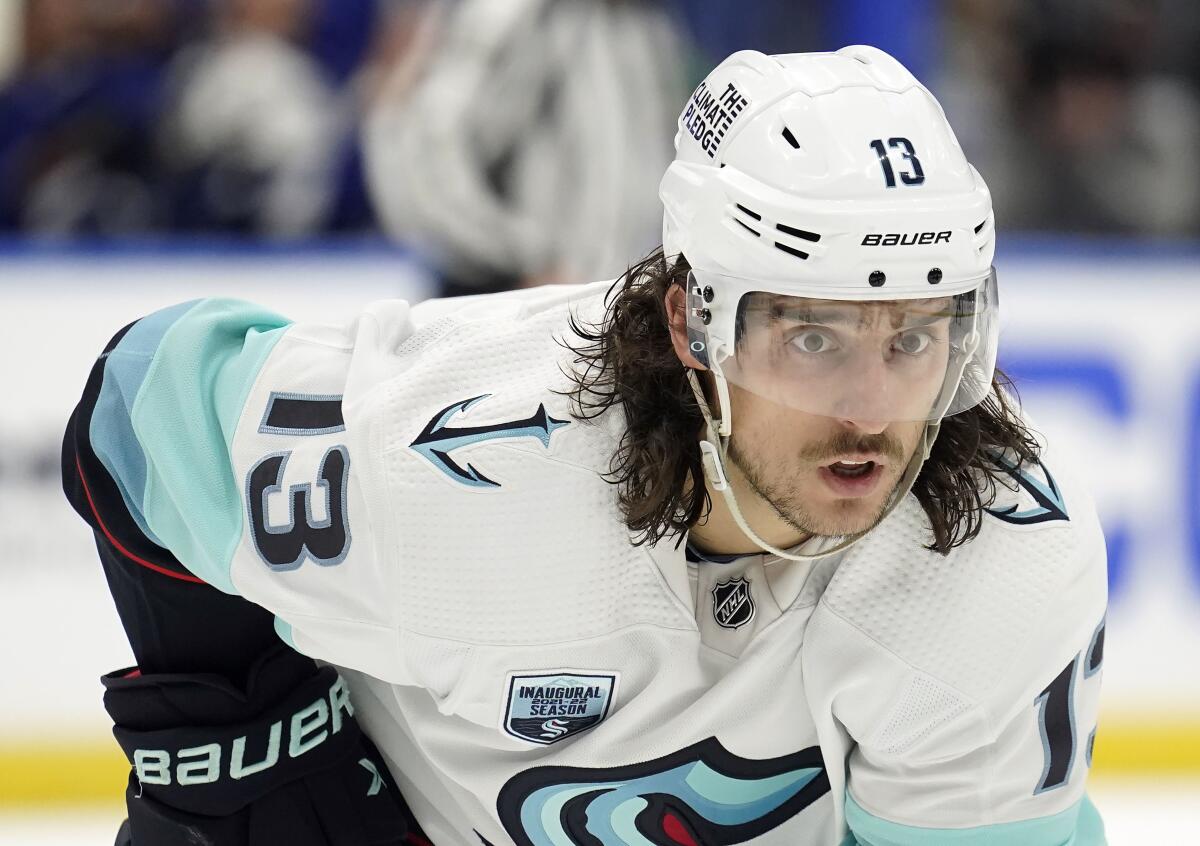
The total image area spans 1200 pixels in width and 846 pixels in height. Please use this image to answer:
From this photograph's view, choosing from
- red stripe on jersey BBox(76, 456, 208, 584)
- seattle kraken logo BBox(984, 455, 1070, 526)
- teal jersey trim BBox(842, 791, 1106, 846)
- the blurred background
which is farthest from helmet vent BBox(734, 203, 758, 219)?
the blurred background

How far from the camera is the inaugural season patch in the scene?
1871mm

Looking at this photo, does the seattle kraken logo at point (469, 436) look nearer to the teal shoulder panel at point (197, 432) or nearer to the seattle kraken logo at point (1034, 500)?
the teal shoulder panel at point (197, 432)

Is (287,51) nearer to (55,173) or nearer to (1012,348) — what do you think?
(55,173)

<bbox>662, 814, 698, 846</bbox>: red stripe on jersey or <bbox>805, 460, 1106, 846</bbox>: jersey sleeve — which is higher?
<bbox>805, 460, 1106, 846</bbox>: jersey sleeve

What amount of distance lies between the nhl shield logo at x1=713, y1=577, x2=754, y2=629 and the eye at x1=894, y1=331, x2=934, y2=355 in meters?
0.37

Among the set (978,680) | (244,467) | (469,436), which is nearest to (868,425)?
(978,680)

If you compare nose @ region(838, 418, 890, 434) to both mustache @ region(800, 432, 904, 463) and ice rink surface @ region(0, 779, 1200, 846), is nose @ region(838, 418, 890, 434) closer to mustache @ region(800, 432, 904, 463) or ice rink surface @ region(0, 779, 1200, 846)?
mustache @ region(800, 432, 904, 463)

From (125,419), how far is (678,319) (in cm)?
74

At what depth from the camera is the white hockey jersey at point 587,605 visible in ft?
5.88

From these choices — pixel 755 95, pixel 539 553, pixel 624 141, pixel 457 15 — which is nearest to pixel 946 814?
pixel 539 553

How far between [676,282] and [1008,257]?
2.08 meters

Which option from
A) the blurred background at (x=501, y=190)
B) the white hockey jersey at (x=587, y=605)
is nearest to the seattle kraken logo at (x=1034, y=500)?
the white hockey jersey at (x=587, y=605)

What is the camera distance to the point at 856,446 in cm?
171

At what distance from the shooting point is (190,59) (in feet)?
12.7
